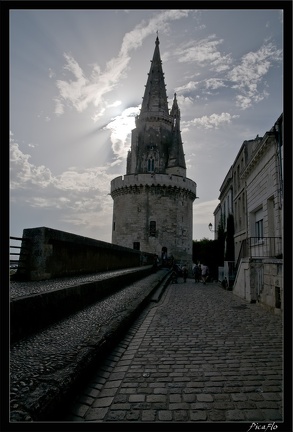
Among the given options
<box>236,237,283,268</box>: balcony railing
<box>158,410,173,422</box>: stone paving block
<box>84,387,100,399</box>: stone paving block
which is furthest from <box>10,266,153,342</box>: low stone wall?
A: <box>236,237,283,268</box>: balcony railing

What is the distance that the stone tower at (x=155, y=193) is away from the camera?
119 ft

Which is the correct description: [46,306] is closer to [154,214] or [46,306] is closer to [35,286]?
[35,286]

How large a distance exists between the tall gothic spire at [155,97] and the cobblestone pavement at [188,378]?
3817cm

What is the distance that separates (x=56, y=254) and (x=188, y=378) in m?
4.75

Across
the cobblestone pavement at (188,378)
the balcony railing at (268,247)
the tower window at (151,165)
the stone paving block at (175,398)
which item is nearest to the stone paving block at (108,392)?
the cobblestone pavement at (188,378)

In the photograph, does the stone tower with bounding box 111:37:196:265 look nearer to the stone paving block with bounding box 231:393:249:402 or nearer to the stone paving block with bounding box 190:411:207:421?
the stone paving block with bounding box 231:393:249:402

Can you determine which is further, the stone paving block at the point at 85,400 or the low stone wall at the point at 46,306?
the low stone wall at the point at 46,306

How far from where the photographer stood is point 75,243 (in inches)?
328

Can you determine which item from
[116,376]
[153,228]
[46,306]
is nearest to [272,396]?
[116,376]

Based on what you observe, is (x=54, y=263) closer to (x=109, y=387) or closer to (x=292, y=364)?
(x=109, y=387)

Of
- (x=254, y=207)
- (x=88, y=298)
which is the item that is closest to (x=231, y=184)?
(x=254, y=207)

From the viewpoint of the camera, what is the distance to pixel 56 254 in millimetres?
7242

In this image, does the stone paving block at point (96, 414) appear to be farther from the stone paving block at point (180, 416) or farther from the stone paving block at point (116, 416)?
the stone paving block at point (180, 416)
